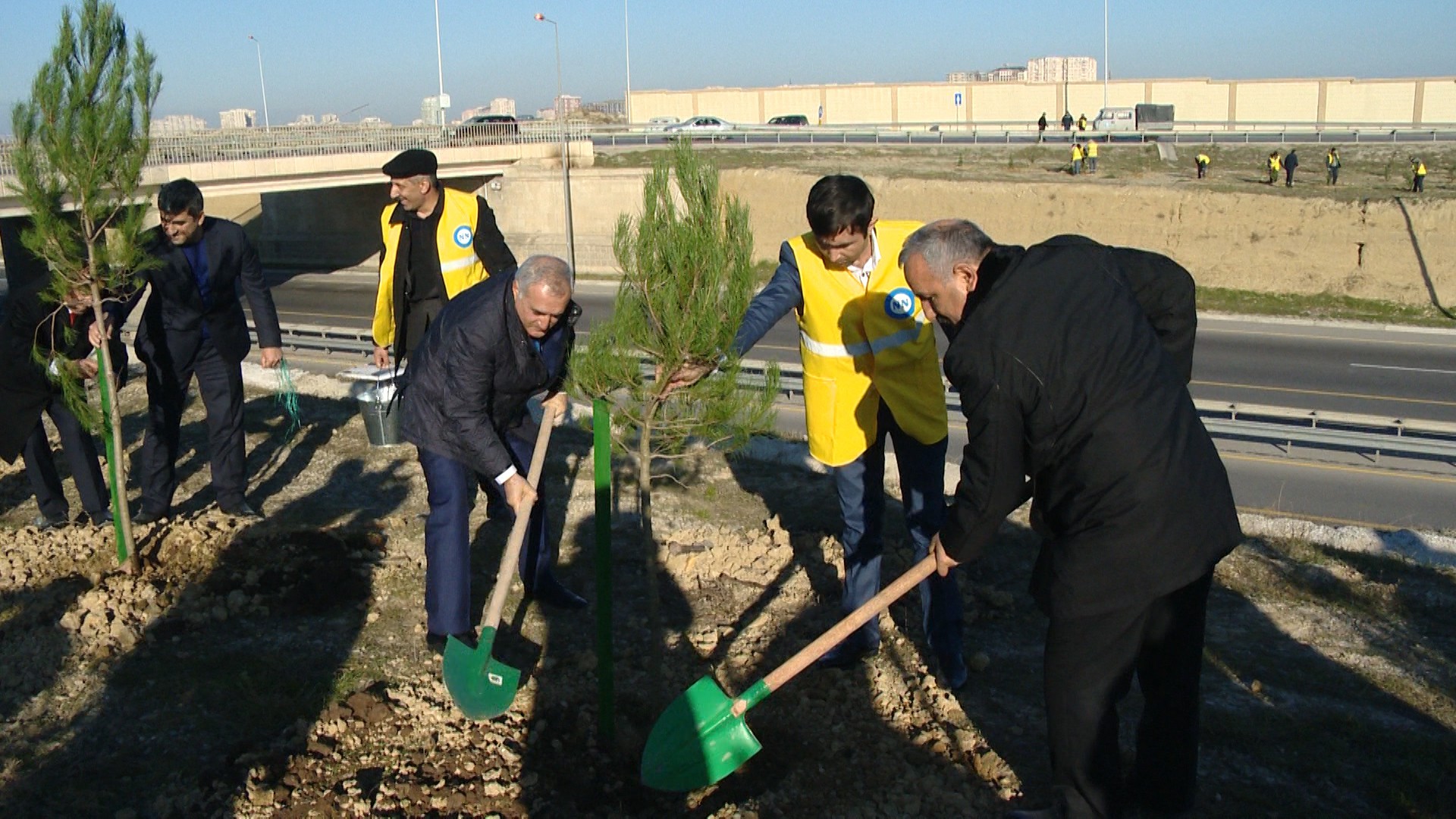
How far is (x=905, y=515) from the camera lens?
4.61 meters

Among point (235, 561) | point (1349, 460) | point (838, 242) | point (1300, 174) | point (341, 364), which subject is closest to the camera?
point (838, 242)

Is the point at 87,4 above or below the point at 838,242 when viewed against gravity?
above

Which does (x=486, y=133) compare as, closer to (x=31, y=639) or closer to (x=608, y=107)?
(x=31, y=639)

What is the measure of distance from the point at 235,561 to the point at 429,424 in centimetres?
167

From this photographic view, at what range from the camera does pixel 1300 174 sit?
91.2ft

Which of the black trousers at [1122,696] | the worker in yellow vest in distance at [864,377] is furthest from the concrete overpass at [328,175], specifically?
the black trousers at [1122,696]

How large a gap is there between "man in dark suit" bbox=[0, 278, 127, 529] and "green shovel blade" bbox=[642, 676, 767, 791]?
150 inches

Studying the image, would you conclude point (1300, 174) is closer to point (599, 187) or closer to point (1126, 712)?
point (599, 187)

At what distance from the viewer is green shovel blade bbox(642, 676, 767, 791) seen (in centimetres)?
374

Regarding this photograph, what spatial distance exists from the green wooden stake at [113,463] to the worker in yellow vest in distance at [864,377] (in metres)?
2.96

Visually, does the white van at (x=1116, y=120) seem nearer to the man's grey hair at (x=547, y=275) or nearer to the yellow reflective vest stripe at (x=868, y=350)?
the yellow reflective vest stripe at (x=868, y=350)

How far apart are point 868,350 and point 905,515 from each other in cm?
66

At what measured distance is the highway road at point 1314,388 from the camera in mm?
9148

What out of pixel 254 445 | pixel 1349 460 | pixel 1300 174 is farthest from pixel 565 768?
pixel 1300 174
